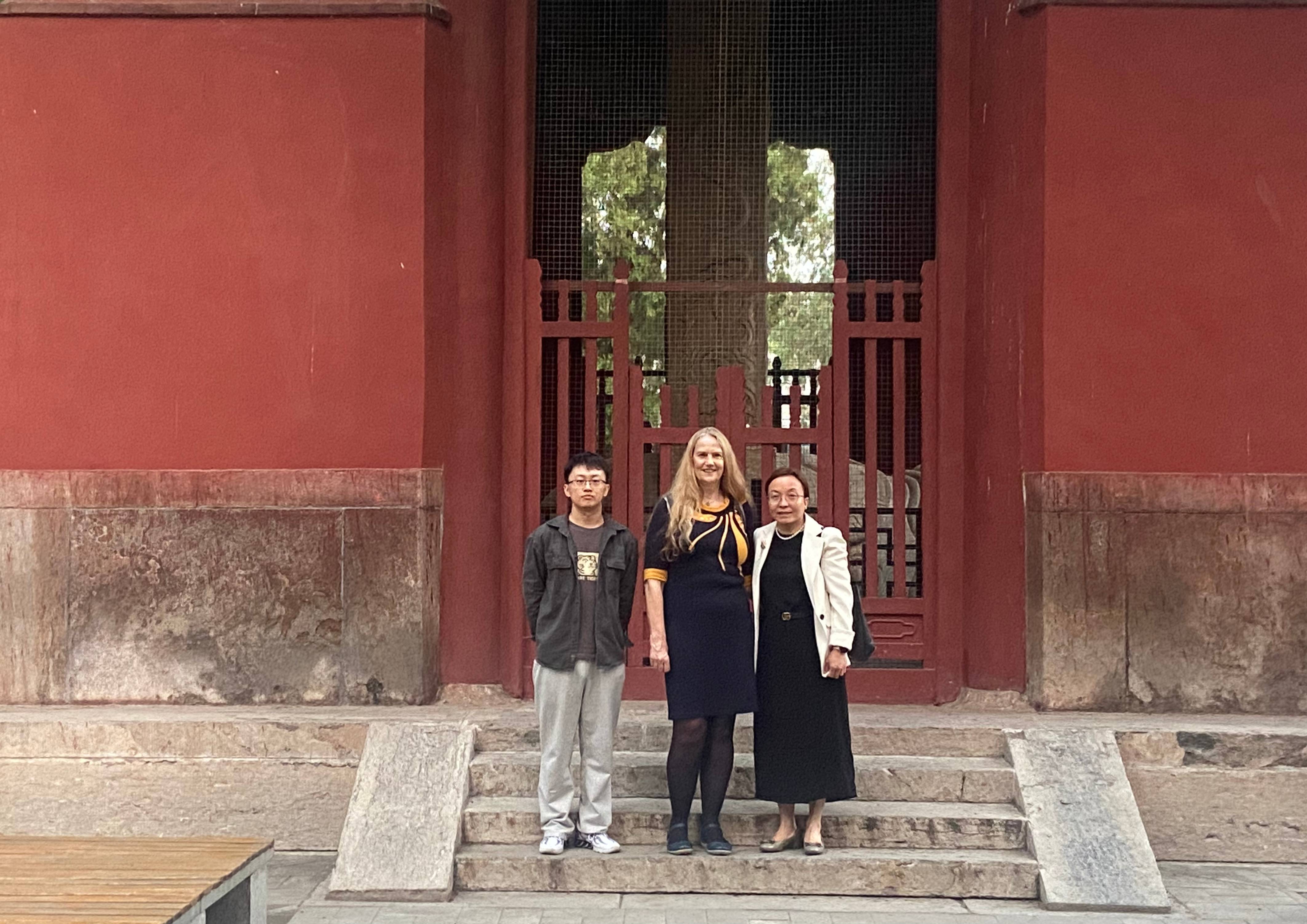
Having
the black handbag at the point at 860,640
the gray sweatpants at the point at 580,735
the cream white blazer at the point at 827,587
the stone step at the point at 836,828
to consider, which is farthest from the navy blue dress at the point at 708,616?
the stone step at the point at 836,828

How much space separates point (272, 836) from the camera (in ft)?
20.0

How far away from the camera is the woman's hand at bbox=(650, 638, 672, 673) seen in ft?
17.6

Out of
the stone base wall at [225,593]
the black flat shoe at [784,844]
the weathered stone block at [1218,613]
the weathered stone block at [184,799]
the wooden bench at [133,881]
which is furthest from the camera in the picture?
the stone base wall at [225,593]

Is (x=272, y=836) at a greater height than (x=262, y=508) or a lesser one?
lesser

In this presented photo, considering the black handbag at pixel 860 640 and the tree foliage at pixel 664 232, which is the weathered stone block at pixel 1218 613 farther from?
the tree foliage at pixel 664 232

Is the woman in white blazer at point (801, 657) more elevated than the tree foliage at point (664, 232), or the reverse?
the tree foliage at point (664, 232)

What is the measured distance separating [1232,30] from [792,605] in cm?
352

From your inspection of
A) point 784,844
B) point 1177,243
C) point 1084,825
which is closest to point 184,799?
point 784,844

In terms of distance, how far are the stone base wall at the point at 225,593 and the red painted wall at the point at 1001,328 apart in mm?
2664

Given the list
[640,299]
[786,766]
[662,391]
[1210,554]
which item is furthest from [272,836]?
[1210,554]

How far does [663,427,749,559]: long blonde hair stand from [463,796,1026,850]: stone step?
1.07 m

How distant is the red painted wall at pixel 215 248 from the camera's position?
6.79m

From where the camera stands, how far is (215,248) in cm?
682

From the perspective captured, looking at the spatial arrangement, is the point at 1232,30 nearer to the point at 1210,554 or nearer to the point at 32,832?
the point at 1210,554
